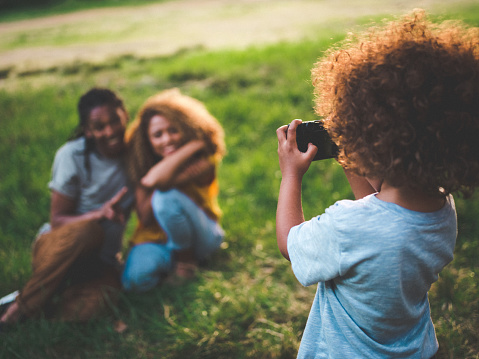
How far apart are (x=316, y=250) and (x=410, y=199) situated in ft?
0.96

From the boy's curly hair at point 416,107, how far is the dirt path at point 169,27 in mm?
8130

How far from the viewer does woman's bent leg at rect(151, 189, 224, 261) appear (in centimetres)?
248

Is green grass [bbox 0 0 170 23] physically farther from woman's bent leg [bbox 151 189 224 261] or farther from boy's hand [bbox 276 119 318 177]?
boy's hand [bbox 276 119 318 177]

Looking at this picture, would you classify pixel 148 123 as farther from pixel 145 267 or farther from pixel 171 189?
pixel 145 267

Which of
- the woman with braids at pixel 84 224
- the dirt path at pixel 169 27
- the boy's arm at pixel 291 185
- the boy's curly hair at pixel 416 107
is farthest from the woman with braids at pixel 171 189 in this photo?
the dirt path at pixel 169 27

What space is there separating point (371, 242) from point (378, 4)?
11.4m

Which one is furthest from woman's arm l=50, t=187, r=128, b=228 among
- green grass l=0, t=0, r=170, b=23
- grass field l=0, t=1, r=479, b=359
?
green grass l=0, t=0, r=170, b=23

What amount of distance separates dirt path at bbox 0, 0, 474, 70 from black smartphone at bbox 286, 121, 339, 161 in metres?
8.11

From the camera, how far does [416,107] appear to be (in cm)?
87

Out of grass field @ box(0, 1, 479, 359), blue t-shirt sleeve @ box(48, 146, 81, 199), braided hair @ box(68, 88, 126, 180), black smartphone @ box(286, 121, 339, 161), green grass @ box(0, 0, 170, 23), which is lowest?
grass field @ box(0, 1, 479, 359)

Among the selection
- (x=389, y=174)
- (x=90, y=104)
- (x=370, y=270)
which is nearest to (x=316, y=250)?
(x=370, y=270)

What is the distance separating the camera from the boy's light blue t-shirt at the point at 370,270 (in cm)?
95

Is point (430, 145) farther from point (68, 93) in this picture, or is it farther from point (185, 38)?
point (185, 38)

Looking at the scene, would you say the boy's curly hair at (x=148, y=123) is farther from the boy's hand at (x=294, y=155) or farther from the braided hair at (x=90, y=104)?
the boy's hand at (x=294, y=155)
